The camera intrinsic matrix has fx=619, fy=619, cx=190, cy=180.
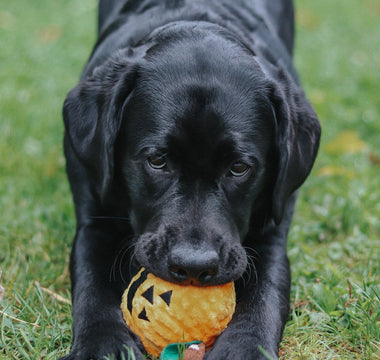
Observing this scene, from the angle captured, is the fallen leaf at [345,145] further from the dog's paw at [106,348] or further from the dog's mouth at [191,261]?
the dog's paw at [106,348]

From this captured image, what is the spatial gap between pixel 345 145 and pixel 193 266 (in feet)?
10.00

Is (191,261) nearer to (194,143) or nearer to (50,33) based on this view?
(194,143)

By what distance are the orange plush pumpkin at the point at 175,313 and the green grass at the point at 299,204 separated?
33 centimetres

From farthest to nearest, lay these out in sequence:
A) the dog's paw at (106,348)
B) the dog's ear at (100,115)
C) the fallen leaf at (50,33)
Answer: the fallen leaf at (50,33)
the dog's ear at (100,115)
the dog's paw at (106,348)

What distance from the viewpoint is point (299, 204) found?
4.17 m

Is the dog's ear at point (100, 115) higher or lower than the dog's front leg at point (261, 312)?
higher

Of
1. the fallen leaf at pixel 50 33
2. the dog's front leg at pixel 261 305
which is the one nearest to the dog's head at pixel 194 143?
the dog's front leg at pixel 261 305

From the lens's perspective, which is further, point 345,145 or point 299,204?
point 345,145

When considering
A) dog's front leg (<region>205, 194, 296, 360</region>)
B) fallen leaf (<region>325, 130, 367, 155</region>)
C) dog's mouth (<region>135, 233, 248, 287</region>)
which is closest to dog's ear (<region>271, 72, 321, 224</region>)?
dog's front leg (<region>205, 194, 296, 360</region>)

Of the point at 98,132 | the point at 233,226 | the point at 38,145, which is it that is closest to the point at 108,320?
the point at 233,226

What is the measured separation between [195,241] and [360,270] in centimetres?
120

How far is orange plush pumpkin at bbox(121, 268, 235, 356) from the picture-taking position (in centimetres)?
233

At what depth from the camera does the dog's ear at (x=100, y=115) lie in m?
2.83

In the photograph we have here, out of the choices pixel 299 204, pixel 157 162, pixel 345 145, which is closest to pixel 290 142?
pixel 157 162
